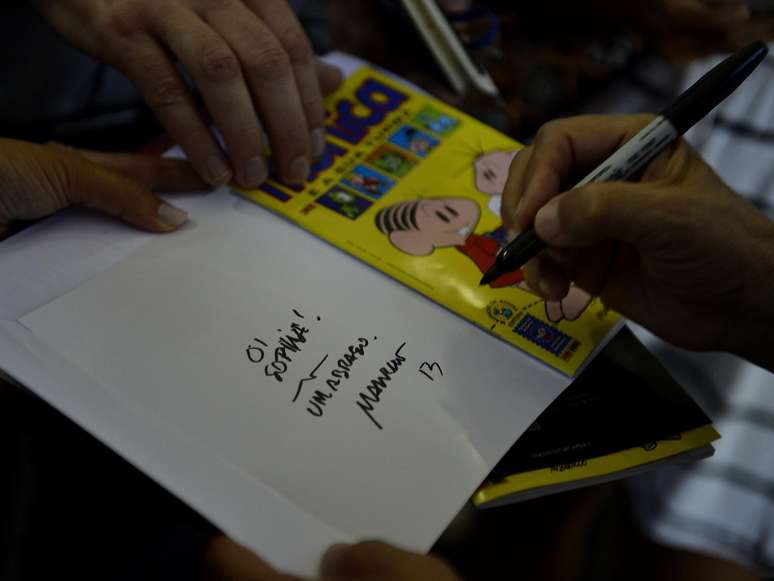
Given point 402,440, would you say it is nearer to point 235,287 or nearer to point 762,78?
point 235,287

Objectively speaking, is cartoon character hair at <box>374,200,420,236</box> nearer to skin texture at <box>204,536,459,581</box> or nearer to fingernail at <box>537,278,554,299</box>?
fingernail at <box>537,278,554,299</box>

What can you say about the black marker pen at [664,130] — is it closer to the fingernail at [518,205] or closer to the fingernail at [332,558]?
the fingernail at [518,205]

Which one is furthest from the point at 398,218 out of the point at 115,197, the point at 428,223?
the point at 115,197

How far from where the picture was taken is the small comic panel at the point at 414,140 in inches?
A: 24.4

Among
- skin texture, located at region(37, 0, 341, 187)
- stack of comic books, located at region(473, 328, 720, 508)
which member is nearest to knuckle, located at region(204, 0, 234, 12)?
skin texture, located at region(37, 0, 341, 187)

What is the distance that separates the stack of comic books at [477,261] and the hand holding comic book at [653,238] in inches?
1.4

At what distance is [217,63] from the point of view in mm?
511

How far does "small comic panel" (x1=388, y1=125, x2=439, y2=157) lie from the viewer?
0.62 metres

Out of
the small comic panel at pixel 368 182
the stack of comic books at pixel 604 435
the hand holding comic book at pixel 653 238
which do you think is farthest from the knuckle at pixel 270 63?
the stack of comic books at pixel 604 435

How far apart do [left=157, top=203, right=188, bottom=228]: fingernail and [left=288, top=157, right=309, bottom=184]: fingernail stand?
0.35 feet

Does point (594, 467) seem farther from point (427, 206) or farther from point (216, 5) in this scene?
point (216, 5)

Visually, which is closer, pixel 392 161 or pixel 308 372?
pixel 308 372

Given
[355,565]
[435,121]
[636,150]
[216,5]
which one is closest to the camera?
[355,565]

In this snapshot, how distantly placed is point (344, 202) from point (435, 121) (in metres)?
0.16
